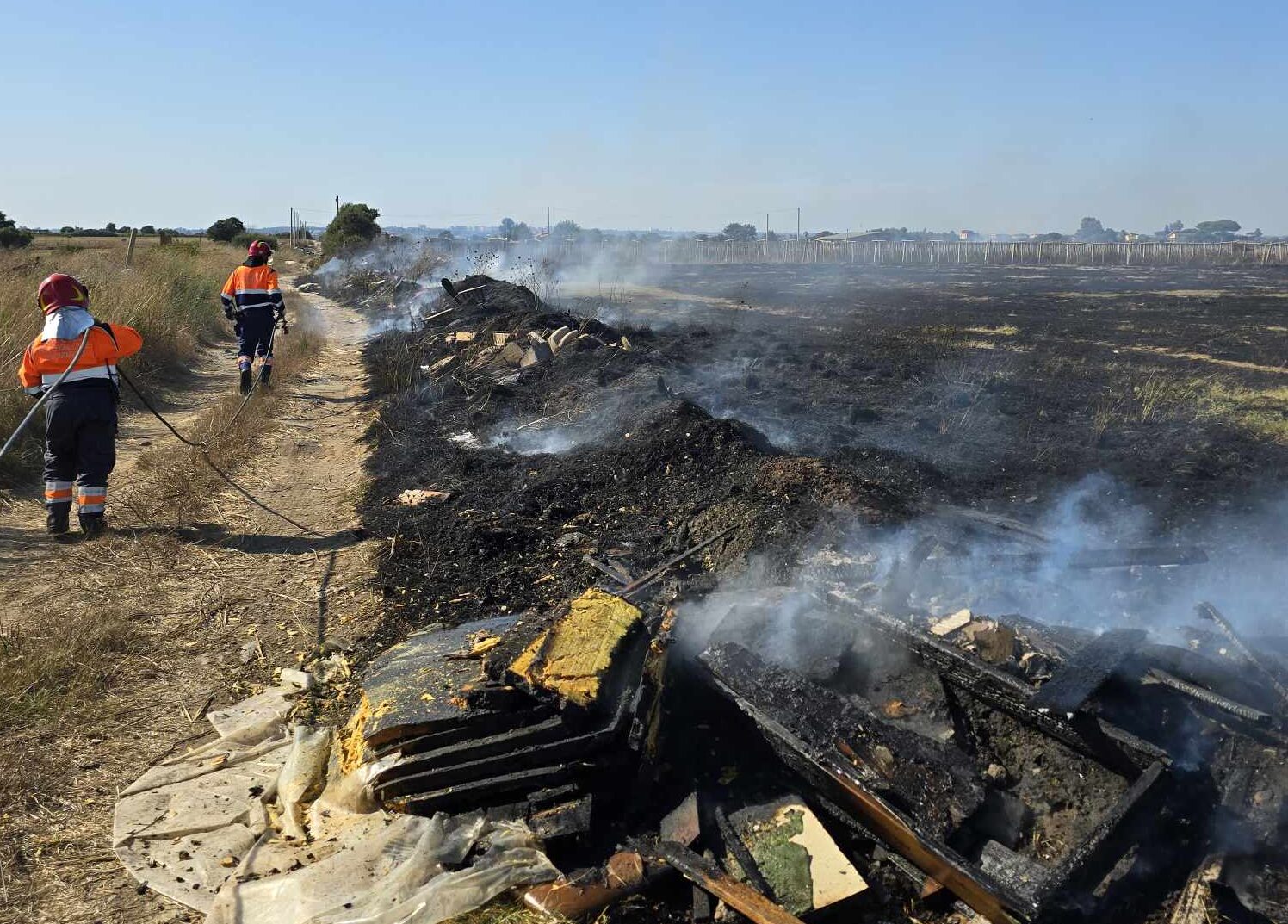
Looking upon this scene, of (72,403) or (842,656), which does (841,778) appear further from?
(72,403)

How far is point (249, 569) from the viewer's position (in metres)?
6.07

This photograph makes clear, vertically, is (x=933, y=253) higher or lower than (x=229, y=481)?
higher

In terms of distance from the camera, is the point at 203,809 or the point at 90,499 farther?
the point at 90,499

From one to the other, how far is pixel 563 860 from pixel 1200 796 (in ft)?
7.89

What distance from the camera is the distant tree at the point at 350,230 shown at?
3441 cm

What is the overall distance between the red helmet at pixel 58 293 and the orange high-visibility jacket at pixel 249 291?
4817mm

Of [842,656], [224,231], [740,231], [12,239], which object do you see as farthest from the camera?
[740,231]

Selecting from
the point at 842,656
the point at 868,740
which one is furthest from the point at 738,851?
the point at 842,656

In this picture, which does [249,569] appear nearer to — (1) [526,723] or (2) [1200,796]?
(1) [526,723]

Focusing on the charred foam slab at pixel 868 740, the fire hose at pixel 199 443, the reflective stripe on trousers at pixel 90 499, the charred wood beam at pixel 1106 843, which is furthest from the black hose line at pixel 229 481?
the charred wood beam at pixel 1106 843

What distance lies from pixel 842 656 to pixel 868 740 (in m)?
0.71

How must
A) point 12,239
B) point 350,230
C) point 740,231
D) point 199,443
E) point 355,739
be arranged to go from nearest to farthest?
point 355,739 < point 199,443 < point 12,239 < point 350,230 < point 740,231

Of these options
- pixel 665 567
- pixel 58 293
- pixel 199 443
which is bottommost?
pixel 665 567

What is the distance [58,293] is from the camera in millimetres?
6465
